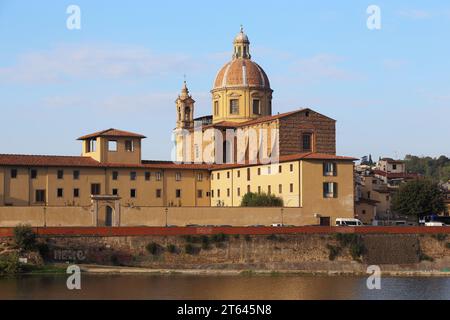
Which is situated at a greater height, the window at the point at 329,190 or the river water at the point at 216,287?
the window at the point at 329,190

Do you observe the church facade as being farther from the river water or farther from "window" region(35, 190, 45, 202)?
the river water

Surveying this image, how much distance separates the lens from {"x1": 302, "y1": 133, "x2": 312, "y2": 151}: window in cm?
8394

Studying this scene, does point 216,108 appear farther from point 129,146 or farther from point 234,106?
point 129,146

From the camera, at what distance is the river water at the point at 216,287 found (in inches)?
1955

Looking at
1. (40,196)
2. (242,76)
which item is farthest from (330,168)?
(242,76)

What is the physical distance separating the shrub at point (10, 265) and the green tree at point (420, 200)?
123 ft

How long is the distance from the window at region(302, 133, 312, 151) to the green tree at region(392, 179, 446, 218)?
891cm

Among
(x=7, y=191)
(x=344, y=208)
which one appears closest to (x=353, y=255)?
(x=344, y=208)

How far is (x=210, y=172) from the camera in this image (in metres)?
81.3

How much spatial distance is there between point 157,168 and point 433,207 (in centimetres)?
2376

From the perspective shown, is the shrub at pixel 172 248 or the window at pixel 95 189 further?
the window at pixel 95 189

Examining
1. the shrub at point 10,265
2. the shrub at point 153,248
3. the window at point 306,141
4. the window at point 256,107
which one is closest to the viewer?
the shrub at point 10,265

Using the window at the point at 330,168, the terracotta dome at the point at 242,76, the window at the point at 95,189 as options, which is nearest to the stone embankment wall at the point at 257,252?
the window at the point at 330,168

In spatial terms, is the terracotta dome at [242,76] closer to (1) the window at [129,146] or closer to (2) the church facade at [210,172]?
(2) the church facade at [210,172]
